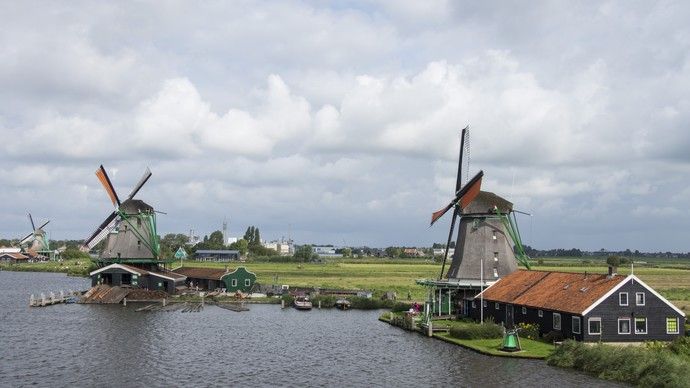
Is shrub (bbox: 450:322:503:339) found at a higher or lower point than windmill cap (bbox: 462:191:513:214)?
lower

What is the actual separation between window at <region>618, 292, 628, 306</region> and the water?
801 centimetres

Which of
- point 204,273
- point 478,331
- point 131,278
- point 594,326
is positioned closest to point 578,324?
point 594,326

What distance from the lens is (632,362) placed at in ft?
123

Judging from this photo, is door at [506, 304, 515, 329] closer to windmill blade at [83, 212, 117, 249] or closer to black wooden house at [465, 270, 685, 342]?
black wooden house at [465, 270, 685, 342]

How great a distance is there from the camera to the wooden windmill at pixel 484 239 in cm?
6406

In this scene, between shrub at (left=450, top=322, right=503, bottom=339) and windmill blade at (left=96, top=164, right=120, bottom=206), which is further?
windmill blade at (left=96, top=164, right=120, bottom=206)

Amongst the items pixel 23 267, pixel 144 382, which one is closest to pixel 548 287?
pixel 144 382

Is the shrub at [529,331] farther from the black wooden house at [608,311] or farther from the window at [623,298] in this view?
the window at [623,298]

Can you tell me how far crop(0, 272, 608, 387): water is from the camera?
38375 millimetres

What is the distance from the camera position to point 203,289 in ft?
316

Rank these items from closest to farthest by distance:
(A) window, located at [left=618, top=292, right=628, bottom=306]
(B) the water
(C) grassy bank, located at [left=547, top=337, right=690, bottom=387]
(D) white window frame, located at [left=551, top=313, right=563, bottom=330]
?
1. (C) grassy bank, located at [left=547, top=337, right=690, bottom=387]
2. (B) the water
3. (A) window, located at [left=618, top=292, right=628, bottom=306]
4. (D) white window frame, located at [left=551, top=313, right=563, bottom=330]

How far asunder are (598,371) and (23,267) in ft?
544

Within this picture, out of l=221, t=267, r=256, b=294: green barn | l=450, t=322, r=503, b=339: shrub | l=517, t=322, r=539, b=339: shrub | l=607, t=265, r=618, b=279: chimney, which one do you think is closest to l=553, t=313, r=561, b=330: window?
l=517, t=322, r=539, b=339: shrub

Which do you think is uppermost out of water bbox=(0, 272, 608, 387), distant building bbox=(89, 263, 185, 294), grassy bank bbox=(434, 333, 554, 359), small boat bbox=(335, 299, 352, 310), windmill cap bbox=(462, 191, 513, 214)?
windmill cap bbox=(462, 191, 513, 214)
